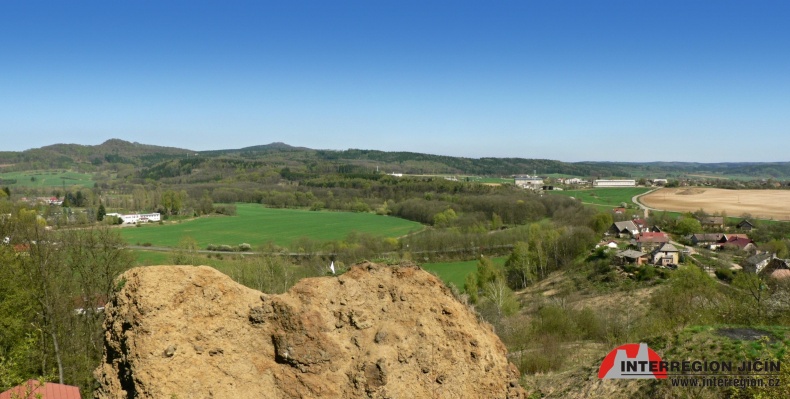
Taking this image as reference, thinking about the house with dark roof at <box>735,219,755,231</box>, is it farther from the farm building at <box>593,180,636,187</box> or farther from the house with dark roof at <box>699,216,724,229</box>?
the farm building at <box>593,180,636,187</box>

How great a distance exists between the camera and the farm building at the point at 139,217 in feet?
361

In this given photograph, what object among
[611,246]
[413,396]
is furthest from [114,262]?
[611,246]

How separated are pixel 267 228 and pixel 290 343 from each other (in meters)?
95.4

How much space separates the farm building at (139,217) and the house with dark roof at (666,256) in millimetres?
111654

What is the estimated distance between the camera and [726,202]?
115625 millimetres

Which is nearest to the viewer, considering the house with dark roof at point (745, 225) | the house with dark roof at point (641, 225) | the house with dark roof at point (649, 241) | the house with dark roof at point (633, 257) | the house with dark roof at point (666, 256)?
the house with dark roof at point (666, 256)

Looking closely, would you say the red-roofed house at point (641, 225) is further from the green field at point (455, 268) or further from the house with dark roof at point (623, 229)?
the green field at point (455, 268)

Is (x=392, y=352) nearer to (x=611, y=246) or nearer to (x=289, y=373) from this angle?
(x=289, y=373)

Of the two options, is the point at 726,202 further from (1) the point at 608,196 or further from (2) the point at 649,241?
(2) the point at 649,241

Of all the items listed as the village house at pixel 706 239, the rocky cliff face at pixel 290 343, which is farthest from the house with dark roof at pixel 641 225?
the rocky cliff face at pixel 290 343

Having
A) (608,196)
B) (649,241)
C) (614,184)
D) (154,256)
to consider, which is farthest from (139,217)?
(614,184)

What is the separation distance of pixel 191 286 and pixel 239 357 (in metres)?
2.40

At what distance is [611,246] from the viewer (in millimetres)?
67188

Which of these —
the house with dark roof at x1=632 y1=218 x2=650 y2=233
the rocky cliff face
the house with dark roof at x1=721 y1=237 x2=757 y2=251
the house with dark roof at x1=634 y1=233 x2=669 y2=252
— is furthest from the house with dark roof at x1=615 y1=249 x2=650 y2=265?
the rocky cliff face
